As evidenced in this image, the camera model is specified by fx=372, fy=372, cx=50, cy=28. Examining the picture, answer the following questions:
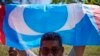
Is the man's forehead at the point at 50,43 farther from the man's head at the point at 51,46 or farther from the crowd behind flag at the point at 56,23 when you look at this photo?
the crowd behind flag at the point at 56,23

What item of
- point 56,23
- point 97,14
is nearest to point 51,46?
point 56,23

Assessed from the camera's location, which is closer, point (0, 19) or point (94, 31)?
point (94, 31)

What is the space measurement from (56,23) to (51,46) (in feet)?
1.53

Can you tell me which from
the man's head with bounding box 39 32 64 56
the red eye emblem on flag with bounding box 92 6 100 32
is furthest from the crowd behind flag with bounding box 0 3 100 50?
the man's head with bounding box 39 32 64 56

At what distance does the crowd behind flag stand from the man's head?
35 cm

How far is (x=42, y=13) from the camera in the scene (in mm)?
3225

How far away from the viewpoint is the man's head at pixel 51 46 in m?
2.78

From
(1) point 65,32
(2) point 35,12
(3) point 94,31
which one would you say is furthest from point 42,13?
(3) point 94,31

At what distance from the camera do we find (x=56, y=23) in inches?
127

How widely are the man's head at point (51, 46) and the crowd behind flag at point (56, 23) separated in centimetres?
35

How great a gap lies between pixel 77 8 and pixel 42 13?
305 mm

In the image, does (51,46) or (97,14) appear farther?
(97,14)

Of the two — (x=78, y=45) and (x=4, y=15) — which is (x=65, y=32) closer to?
(x=78, y=45)

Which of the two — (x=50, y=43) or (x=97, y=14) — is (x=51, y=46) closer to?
(x=50, y=43)
